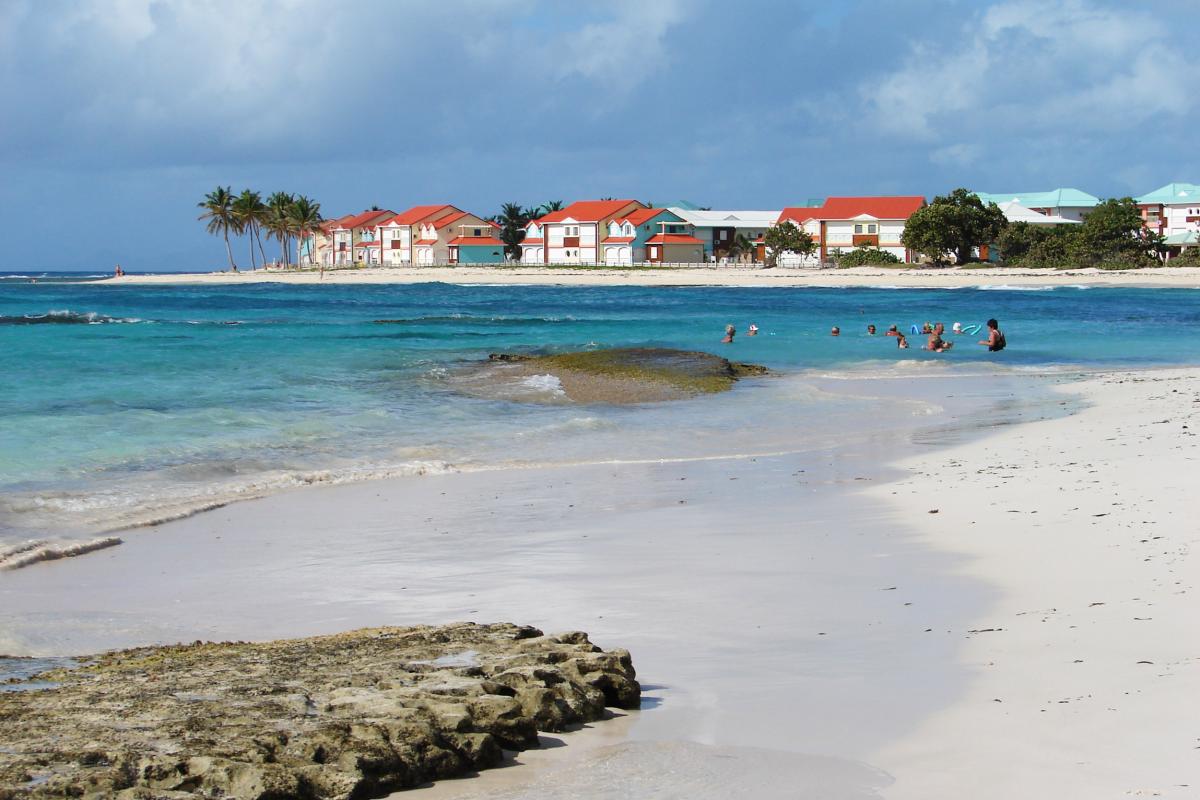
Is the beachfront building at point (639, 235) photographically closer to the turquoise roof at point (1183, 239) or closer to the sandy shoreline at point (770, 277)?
the sandy shoreline at point (770, 277)

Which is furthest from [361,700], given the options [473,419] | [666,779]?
Result: [473,419]

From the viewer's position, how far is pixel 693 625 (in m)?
7.08

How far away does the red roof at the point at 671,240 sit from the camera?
402ft

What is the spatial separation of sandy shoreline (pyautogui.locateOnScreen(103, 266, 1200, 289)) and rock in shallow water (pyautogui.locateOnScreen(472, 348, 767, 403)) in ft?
191

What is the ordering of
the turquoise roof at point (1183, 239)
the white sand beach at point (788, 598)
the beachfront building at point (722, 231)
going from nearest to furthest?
the white sand beach at point (788, 598), the turquoise roof at point (1183, 239), the beachfront building at point (722, 231)

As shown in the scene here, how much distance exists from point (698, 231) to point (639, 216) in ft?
27.1

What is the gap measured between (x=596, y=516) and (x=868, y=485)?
9.82 feet

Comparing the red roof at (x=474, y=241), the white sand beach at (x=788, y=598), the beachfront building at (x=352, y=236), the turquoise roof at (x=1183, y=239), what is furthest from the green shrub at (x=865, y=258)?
the white sand beach at (x=788, y=598)

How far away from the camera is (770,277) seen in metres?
96.1

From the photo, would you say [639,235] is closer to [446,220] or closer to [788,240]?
[788,240]

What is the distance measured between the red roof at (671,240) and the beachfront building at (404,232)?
26341mm

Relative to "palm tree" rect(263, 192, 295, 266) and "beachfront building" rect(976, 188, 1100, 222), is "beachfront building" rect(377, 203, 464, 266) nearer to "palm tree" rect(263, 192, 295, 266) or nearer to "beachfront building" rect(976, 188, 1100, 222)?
"palm tree" rect(263, 192, 295, 266)

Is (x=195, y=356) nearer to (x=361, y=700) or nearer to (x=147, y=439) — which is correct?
(x=147, y=439)

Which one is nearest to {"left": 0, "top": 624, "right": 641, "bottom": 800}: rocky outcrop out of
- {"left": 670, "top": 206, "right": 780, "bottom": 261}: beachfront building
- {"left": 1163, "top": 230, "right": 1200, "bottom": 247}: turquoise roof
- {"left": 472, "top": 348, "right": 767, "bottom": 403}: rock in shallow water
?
{"left": 472, "top": 348, "right": 767, "bottom": 403}: rock in shallow water
